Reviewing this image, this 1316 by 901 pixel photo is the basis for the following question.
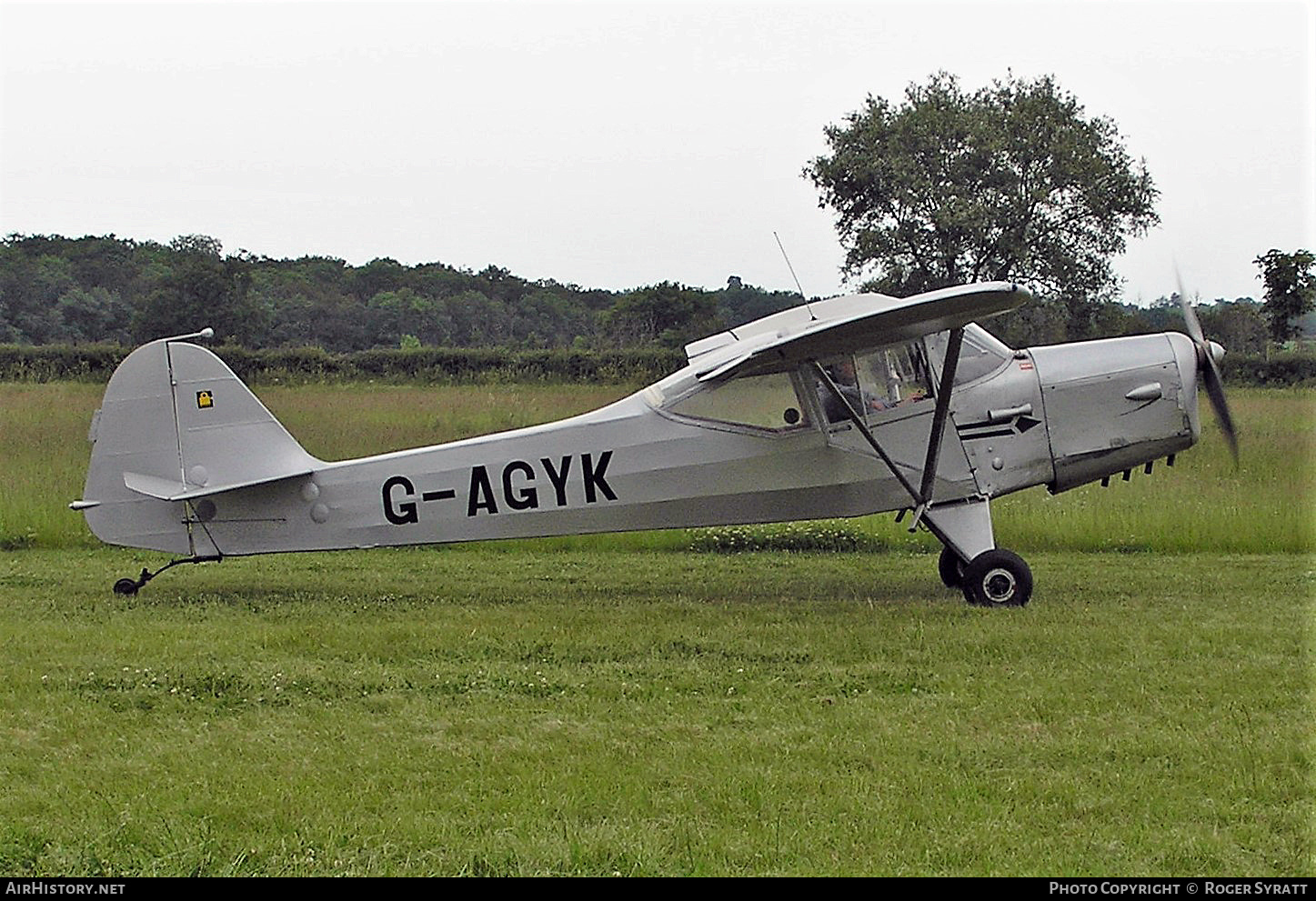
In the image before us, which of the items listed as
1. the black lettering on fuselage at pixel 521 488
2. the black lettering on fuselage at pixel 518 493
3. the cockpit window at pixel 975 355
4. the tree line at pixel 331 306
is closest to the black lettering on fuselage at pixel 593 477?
the black lettering on fuselage at pixel 521 488

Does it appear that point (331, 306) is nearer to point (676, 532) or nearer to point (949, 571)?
point (676, 532)

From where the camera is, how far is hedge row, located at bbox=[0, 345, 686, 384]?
20203 millimetres

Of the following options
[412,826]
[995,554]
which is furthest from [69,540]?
[412,826]

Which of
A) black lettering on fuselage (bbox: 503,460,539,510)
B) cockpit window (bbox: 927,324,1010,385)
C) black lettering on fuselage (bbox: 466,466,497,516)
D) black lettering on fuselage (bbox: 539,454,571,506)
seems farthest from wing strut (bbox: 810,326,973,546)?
black lettering on fuselage (bbox: 466,466,497,516)

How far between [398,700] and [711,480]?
3515mm

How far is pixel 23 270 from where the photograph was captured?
21.5m

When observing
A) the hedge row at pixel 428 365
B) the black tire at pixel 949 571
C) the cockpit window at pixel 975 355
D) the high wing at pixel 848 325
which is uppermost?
the hedge row at pixel 428 365

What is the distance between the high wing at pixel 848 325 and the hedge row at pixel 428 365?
10945 mm

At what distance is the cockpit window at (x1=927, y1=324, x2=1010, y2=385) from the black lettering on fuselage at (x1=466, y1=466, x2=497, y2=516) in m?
3.26

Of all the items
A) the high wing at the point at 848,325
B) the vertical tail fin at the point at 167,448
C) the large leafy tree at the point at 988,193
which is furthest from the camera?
the large leafy tree at the point at 988,193

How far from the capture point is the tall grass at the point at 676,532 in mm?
13180

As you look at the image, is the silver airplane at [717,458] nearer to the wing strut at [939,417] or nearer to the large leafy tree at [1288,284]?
the wing strut at [939,417]

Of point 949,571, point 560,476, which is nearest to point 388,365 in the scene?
point 560,476

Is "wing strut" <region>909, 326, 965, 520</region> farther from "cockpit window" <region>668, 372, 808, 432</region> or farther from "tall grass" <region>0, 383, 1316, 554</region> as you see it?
"tall grass" <region>0, 383, 1316, 554</region>
